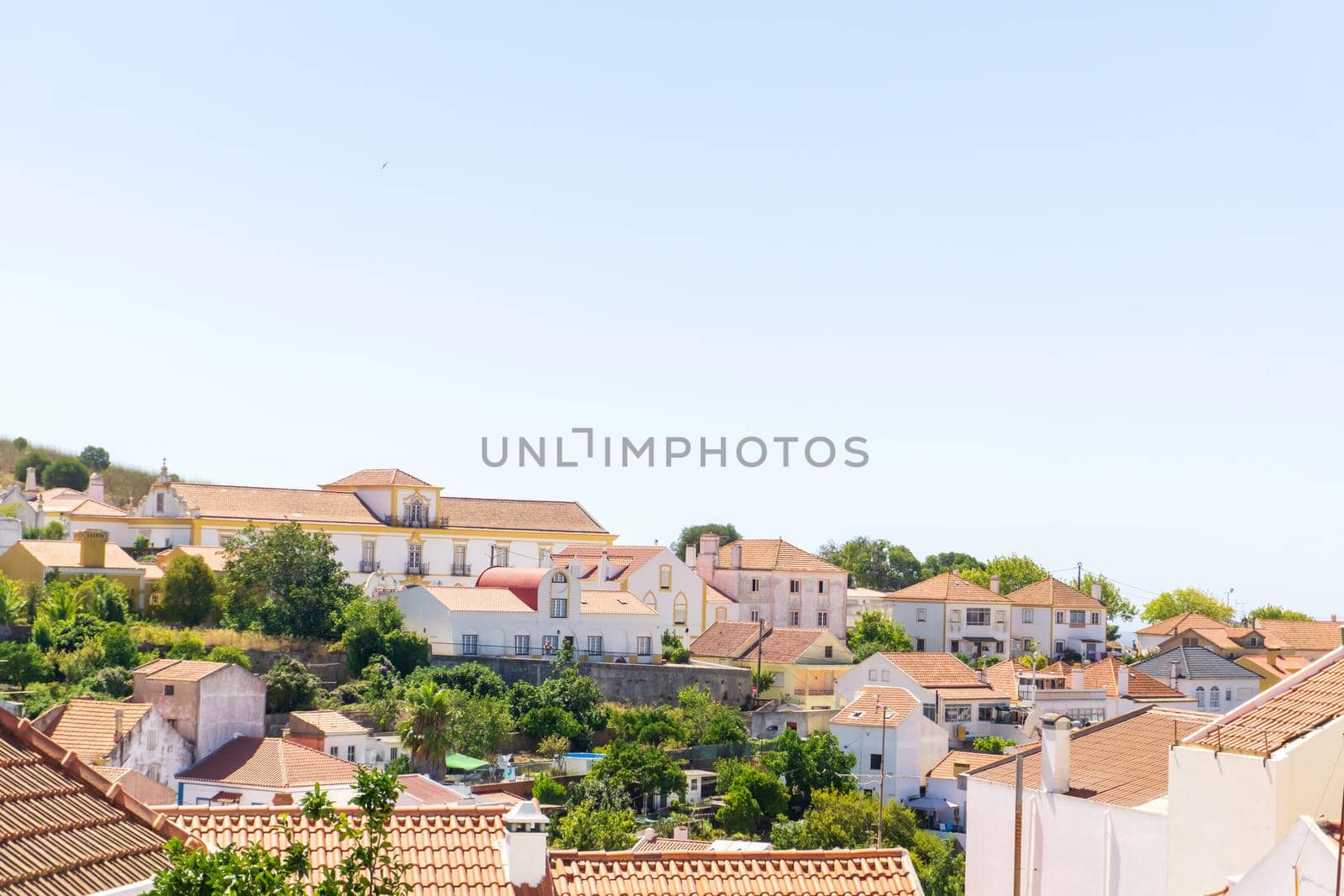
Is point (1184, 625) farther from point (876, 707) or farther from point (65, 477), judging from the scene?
point (65, 477)

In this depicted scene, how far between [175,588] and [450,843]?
37491mm

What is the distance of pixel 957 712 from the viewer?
157 feet

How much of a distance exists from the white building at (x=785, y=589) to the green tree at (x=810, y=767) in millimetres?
19985

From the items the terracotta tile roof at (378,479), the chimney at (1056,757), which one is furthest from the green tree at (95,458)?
the chimney at (1056,757)

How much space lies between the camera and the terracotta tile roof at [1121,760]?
52.9 feet

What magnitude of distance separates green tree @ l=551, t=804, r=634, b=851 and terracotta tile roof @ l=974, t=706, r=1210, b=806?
1584 cm

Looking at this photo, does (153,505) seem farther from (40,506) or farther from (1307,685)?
(1307,685)

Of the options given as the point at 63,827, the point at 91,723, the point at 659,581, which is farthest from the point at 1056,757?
the point at 659,581

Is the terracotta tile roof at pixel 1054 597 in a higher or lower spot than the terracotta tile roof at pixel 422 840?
higher

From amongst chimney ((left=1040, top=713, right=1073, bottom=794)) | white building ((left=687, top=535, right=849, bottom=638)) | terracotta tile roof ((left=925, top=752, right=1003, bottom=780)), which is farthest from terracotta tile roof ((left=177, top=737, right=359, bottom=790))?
white building ((left=687, top=535, right=849, bottom=638))

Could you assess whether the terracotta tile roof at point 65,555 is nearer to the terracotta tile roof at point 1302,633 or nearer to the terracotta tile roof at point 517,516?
the terracotta tile roof at point 517,516

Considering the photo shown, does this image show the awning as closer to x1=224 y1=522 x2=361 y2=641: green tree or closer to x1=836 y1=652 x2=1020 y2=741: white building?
x1=224 y1=522 x2=361 y2=641: green tree

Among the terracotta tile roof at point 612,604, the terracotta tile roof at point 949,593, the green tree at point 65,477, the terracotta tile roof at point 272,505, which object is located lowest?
the terracotta tile roof at point 612,604

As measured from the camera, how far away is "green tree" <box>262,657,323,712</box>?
40.9 metres
